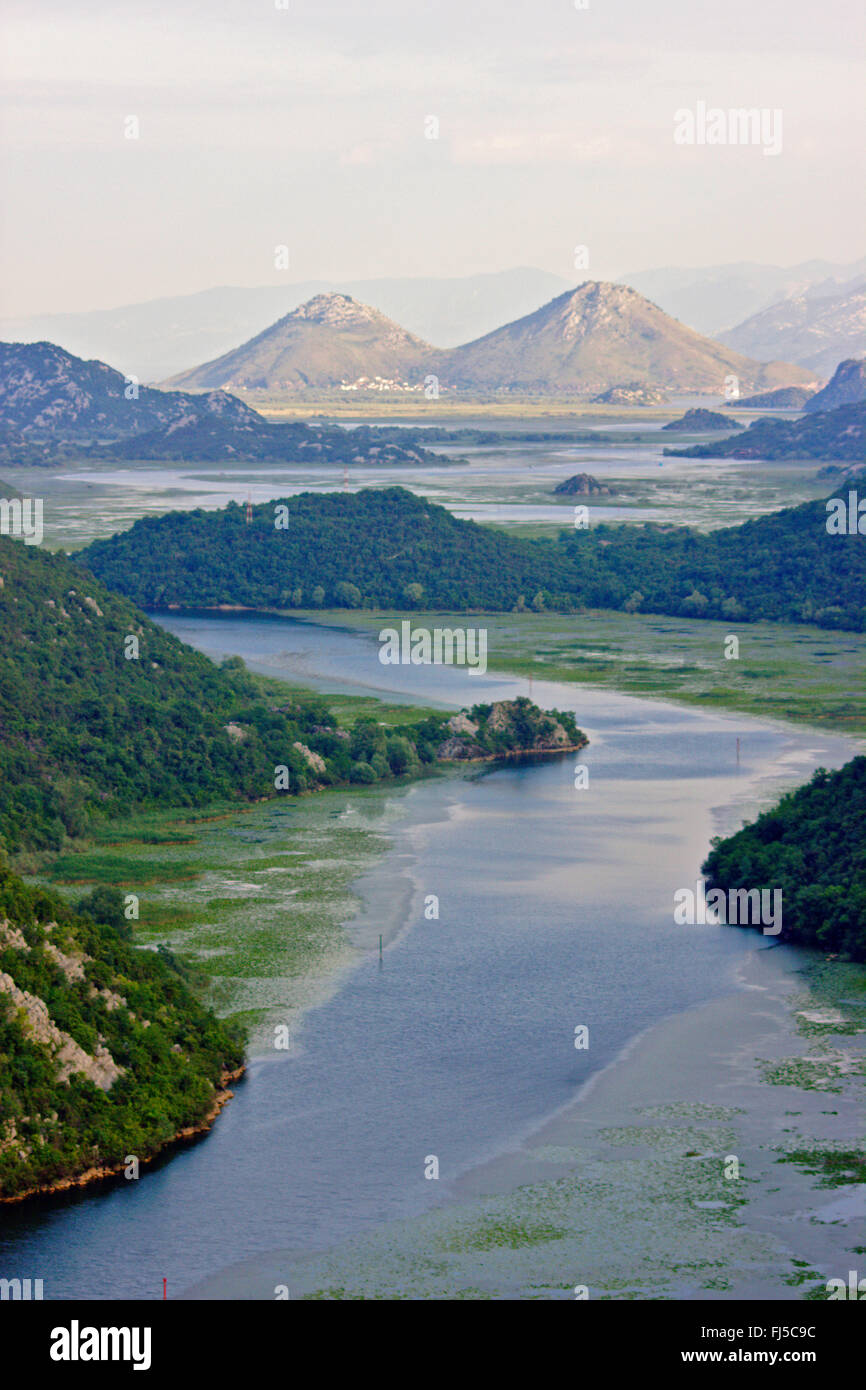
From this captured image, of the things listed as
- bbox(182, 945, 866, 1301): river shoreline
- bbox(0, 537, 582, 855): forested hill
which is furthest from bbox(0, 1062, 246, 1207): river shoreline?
bbox(0, 537, 582, 855): forested hill

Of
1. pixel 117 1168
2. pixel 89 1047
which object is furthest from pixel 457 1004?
pixel 117 1168

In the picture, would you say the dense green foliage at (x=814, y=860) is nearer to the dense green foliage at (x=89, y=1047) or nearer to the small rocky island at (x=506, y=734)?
the small rocky island at (x=506, y=734)

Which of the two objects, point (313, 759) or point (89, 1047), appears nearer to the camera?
point (89, 1047)

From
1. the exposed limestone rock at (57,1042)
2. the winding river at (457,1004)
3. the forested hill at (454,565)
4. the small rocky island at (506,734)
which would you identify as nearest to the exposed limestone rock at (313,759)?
the winding river at (457,1004)

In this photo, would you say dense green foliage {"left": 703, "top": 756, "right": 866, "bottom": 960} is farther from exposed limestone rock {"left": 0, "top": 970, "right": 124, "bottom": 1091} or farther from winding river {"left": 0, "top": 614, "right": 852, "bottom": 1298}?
exposed limestone rock {"left": 0, "top": 970, "right": 124, "bottom": 1091}

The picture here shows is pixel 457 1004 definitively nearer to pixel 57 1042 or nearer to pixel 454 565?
pixel 57 1042
